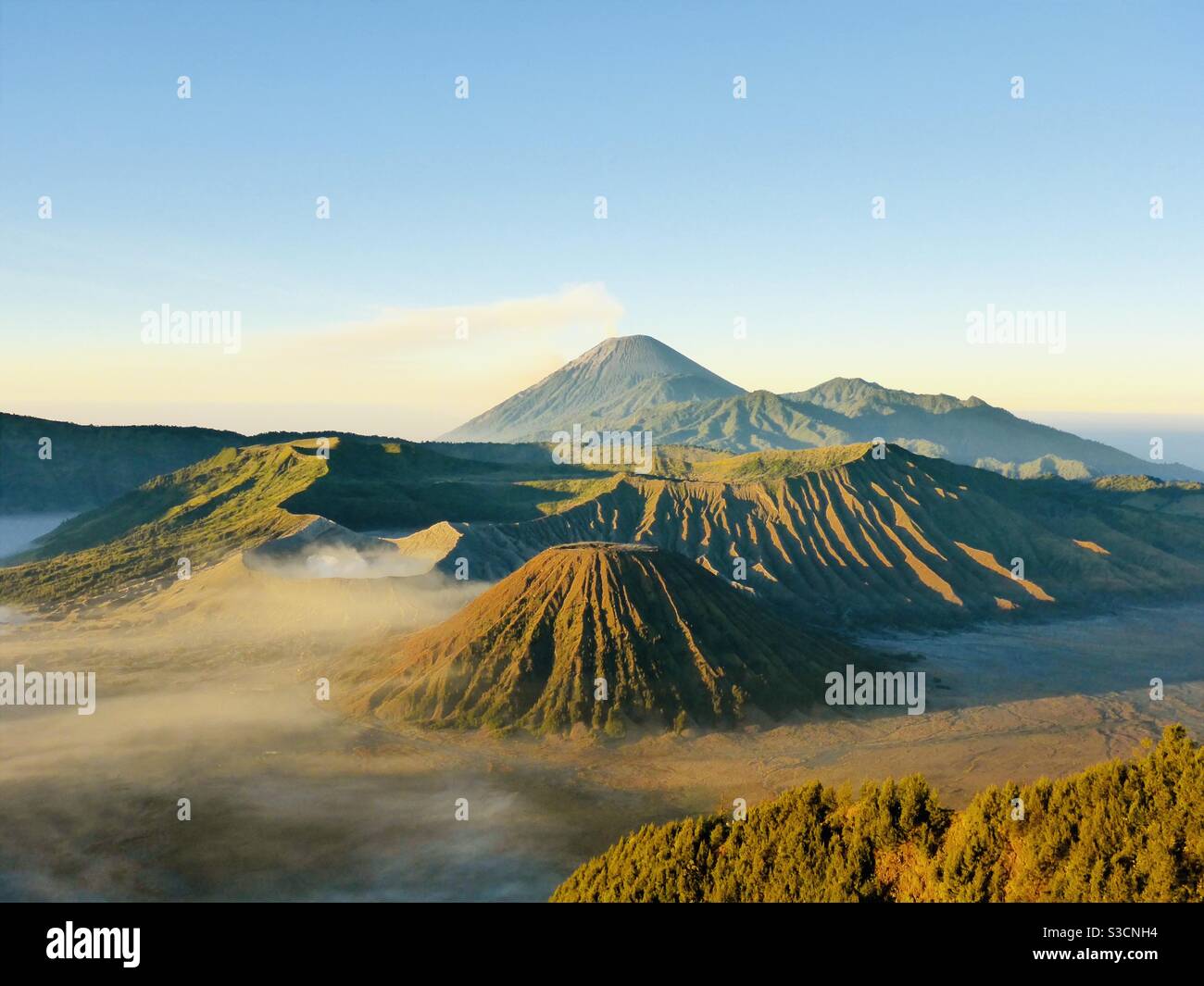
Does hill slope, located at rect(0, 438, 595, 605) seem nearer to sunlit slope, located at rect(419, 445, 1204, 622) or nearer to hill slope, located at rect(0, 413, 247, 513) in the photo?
sunlit slope, located at rect(419, 445, 1204, 622)

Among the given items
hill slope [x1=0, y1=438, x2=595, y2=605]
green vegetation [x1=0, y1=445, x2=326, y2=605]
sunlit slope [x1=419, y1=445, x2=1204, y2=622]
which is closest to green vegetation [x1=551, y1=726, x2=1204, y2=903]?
sunlit slope [x1=419, y1=445, x2=1204, y2=622]

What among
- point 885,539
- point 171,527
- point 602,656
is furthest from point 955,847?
point 171,527

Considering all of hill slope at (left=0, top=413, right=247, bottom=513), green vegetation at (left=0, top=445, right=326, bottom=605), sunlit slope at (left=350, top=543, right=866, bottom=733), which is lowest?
sunlit slope at (left=350, top=543, right=866, bottom=733)

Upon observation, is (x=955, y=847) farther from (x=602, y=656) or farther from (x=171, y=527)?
(x=171, y=527)

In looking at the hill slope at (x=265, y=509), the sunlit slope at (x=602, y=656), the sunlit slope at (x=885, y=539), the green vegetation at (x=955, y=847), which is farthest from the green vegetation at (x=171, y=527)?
the green vegetation at (x=955, y=847)

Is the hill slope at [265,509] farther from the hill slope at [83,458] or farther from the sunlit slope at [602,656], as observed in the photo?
the hill slope at [83,458]

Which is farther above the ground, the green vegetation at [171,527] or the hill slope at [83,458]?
the hill slope at [83,458]
